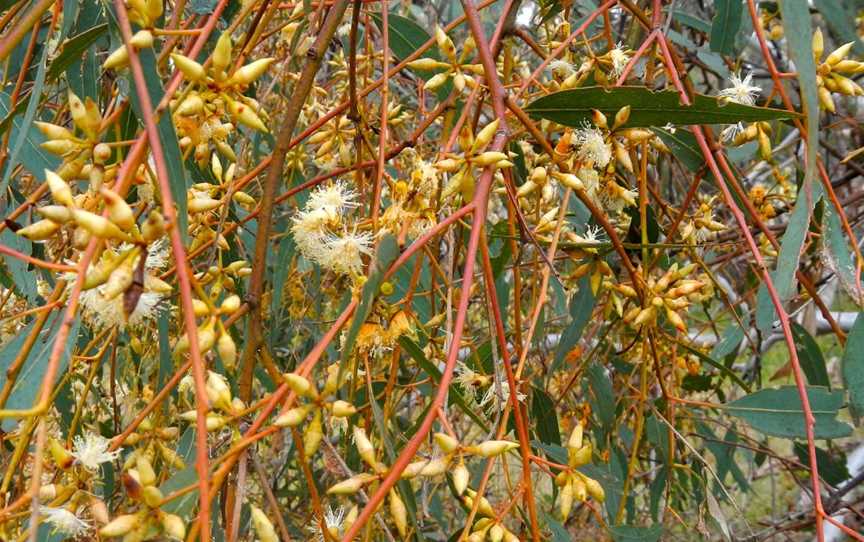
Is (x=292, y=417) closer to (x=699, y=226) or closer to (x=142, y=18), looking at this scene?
(x=142, y=18)

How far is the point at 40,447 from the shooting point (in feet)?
1.87

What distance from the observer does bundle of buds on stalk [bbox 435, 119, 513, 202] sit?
80cm

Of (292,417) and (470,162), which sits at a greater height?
(470,162)

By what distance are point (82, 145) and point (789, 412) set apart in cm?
88

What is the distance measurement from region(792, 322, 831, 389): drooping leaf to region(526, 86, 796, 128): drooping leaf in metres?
0.87

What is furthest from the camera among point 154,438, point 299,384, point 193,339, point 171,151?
point 154,438

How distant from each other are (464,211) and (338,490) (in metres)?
0.25

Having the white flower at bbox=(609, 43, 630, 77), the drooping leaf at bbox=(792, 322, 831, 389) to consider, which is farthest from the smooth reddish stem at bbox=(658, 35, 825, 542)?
the drooping leaf at bbox=(792, 322, 831, 389)

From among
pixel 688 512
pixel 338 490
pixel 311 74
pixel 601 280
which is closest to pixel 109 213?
pixel 338 490

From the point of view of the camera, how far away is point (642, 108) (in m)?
0.98

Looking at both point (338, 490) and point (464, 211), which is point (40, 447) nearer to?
point (338, 490)

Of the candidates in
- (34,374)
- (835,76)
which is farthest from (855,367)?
(34,374)

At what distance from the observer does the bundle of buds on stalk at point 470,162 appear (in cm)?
80

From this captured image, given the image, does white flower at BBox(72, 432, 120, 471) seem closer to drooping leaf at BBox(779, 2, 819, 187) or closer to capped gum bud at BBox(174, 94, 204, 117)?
capped gum bud at BBox(174, 94, 204, 117)
